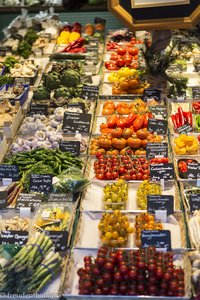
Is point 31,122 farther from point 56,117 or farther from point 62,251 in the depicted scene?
point 62,251

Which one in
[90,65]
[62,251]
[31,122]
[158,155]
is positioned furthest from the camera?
[90,65]

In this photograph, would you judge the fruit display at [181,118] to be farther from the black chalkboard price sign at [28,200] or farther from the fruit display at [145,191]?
the black chalkboard price sign at [28,200]

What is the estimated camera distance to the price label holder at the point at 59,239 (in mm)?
3783

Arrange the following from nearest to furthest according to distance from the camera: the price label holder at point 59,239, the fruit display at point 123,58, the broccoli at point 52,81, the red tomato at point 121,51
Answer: the price label holder at point 59,239, the broccoli at point 52,81, the fruit display at point 123,58, the red tomato at point 121,51

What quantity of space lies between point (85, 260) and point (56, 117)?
99.5 inches

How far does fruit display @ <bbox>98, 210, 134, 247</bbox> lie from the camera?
3.83m

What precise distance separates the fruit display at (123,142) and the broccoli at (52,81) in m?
1.41

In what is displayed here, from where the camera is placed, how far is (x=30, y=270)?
3473mm

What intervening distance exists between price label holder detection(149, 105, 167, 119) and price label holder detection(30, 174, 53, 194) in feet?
5.67

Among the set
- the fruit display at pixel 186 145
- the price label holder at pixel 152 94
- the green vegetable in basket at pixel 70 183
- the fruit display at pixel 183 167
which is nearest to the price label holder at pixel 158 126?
the fruit display at pixel 186 145

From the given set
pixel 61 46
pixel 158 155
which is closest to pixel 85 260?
pixel 158 155

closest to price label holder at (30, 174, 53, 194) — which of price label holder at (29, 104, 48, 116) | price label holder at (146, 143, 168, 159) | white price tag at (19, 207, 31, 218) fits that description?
white price tag at (19, 207, 31, 218)

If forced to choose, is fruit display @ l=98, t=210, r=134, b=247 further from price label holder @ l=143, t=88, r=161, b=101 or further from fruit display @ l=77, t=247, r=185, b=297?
price label holder @ l=143, t=88, r=161, b=101

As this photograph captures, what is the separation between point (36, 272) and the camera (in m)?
3.52
